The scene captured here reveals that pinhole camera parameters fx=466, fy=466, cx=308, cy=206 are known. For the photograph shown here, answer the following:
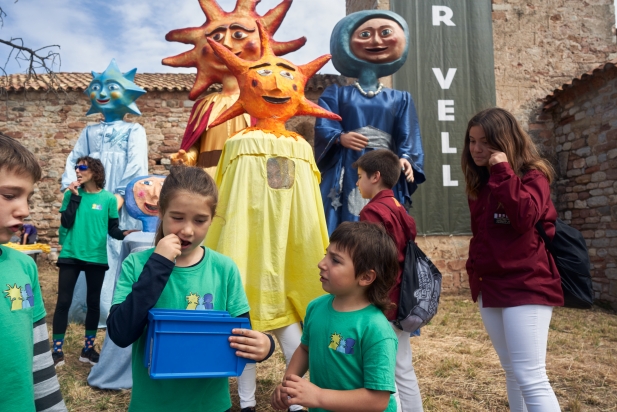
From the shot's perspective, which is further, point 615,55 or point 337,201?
point 615,55

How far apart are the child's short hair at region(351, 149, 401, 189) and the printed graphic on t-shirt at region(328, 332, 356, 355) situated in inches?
41.9

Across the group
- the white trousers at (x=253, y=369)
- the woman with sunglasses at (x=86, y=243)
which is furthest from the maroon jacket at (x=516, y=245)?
the woman with sunglasses at (x=86, y=243)

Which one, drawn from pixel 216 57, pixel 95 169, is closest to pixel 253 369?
pixel 95 169

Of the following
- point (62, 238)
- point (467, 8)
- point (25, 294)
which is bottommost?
point (25, 294)

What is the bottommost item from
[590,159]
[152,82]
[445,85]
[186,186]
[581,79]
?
[186,186]

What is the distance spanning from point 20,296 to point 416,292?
1488 millimetres

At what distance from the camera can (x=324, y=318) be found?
143cm

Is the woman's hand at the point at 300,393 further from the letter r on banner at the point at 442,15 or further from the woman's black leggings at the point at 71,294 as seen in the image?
the letter r on banner at the point at 442,15

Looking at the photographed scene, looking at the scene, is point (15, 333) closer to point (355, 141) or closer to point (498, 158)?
point (498, 158)

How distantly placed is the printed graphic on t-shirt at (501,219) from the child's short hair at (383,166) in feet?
1.74

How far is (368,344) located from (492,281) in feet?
2.66

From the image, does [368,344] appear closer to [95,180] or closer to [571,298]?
[571,298]

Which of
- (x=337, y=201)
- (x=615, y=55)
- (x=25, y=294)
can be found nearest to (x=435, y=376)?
(x=337, y=201)

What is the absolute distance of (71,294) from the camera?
324 centimetres
